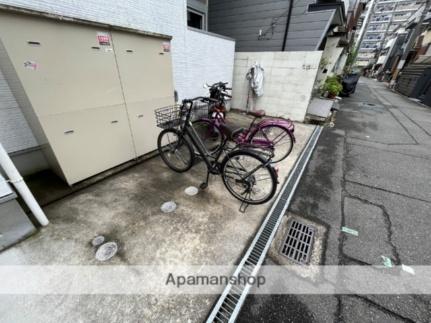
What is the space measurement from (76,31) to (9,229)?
213cm

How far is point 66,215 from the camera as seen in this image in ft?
6.58

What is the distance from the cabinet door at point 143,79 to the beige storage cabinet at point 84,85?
0.01 metres

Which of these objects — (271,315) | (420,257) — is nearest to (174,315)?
(271,315)

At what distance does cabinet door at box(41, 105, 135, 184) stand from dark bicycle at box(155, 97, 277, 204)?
0.59 m

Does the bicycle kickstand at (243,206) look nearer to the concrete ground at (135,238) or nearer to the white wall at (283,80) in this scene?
the concrete ground at (135,238)

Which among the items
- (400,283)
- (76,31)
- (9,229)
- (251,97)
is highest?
(76,31)

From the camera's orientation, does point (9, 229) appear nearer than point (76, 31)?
Yes

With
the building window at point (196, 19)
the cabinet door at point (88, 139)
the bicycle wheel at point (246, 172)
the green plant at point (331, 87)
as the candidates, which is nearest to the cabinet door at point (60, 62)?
the cabinet door at point (88, 139)

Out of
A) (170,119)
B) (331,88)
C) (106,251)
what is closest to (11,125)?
(170,119)

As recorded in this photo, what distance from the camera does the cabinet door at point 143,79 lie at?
7.85 feet

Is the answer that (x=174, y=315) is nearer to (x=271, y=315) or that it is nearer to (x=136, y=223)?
(x=271, y=315)

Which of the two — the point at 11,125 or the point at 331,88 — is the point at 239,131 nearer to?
the point at 11,125

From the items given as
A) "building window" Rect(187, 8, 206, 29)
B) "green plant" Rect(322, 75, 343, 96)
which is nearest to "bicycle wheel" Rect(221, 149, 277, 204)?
"building window" Rect(187, 8, 206, 29)

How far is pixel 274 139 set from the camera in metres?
3.38
